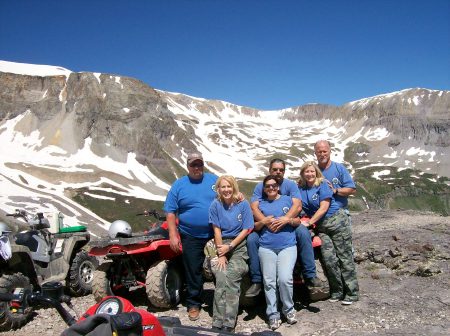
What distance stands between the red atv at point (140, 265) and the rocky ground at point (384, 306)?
39cm

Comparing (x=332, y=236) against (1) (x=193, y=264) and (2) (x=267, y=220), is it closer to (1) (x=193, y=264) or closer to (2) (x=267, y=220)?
(2) (x=267, y=220)

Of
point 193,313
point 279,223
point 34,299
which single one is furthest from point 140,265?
point 34,299

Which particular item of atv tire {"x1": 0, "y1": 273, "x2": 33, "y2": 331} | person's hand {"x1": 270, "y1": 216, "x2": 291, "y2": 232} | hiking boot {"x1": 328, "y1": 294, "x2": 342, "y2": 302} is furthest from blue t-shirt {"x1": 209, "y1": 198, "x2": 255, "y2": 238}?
atv tire {"x1": 0, "y1": 273, "x2": 33, "y2": 331}

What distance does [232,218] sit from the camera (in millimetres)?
5891

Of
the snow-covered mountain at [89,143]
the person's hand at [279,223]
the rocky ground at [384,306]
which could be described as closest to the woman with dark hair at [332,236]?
the rocky ground at [384,306]

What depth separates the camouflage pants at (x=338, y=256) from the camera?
625cm

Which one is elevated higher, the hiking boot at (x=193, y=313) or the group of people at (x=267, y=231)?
the group of people at (x=267, y=231)

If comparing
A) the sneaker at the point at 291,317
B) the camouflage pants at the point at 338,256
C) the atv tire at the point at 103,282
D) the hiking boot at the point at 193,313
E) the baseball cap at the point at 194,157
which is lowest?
the hiking boot at the point at 193,313

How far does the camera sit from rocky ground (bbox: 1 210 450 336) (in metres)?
5.45

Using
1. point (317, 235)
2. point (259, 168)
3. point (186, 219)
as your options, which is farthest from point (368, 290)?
point (259, 168)

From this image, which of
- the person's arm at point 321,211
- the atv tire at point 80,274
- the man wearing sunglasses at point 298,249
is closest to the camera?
the man wearing sunglasses at point 298,249

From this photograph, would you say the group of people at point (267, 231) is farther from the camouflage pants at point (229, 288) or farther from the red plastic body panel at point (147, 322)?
the red plastic body panel at point (147, 322)

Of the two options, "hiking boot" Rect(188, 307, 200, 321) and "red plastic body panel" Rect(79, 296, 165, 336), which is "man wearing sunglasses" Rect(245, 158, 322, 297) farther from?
"red plastic body panel" Rect(79, 296, 165, 336)

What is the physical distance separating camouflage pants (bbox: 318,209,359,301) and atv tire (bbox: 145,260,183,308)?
91.2 inches
